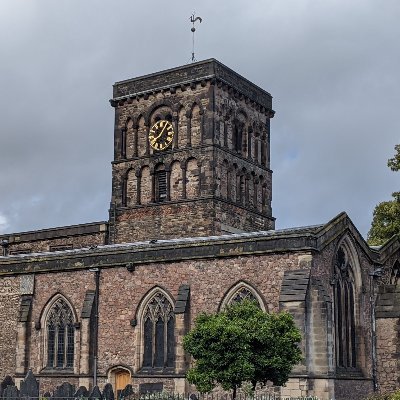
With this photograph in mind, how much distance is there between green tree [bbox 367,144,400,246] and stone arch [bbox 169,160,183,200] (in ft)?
35.5

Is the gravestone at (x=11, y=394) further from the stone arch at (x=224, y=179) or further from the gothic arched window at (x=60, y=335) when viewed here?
the stone arch at (x=224, y=179)

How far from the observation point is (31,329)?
3647cm

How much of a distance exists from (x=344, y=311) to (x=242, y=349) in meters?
8.72

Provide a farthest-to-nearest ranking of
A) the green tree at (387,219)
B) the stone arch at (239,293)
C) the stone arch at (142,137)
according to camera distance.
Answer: the stone arch at (142,137), the green tree at (387,219), the stone arch at (239,293)

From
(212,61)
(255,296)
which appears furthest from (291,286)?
(212,61)

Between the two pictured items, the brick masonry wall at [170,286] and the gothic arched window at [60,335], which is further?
the gothic arched window at [60,335]

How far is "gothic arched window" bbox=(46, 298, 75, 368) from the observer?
35500 millimetres

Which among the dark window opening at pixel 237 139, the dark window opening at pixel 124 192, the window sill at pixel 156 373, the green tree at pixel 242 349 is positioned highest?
the dark window opening at pixel 237 139

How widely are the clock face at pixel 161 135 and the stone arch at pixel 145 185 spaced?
144cm

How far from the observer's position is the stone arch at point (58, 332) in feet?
116

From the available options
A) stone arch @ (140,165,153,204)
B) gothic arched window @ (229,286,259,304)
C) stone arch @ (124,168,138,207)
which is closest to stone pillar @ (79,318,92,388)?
gothic arched window @ (229,286,259,304)

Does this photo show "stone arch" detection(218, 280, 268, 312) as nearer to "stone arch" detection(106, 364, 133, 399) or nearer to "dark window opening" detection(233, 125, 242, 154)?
"stone arch" detection(106, 364, 133, 399)

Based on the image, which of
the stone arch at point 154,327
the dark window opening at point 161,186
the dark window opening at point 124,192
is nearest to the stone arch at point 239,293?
the stone arch at point 154,327

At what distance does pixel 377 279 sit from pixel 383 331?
2.44 metres
